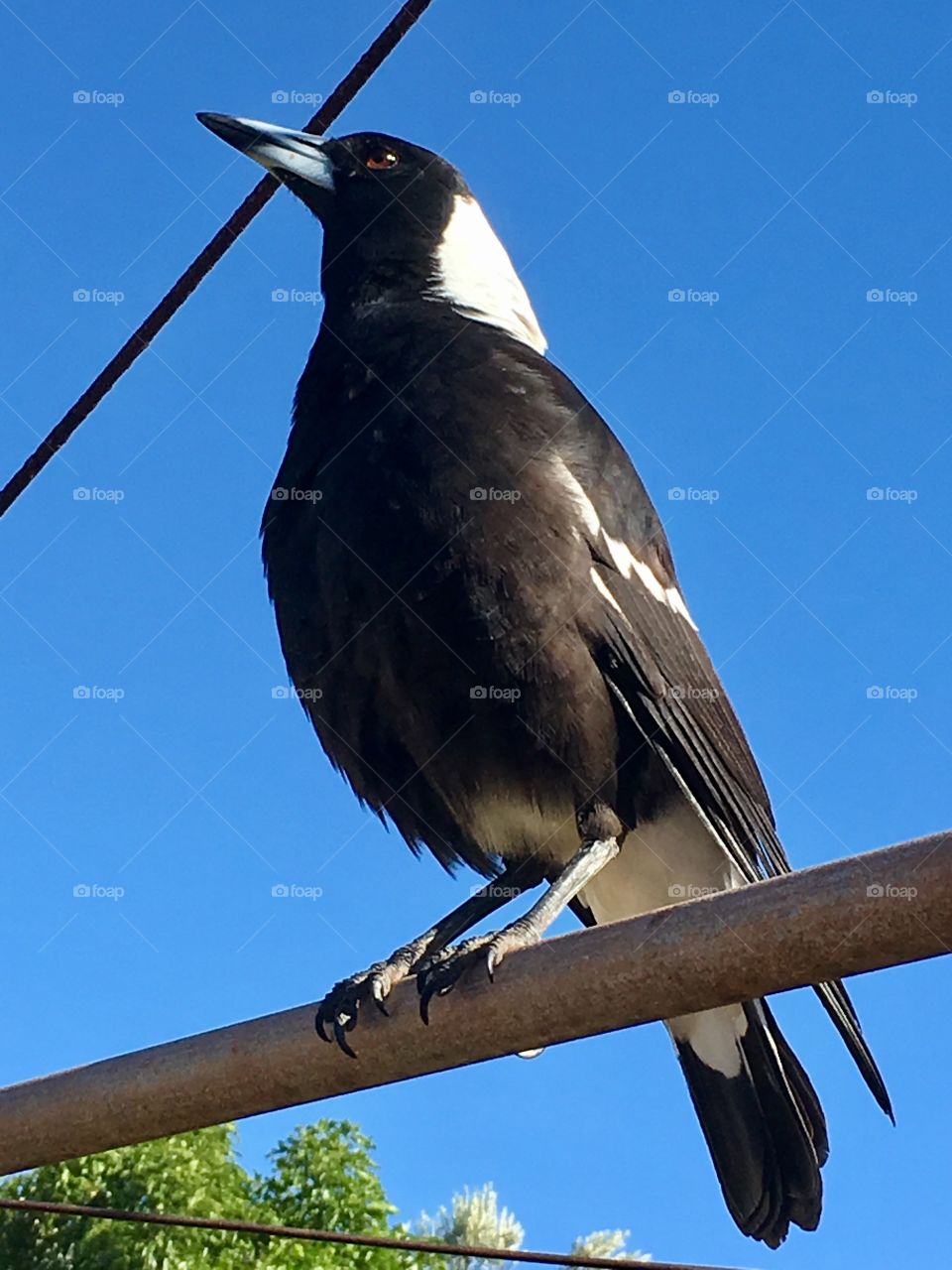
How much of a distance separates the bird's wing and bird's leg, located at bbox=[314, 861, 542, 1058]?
42cm

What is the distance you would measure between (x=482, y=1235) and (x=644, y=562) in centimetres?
878

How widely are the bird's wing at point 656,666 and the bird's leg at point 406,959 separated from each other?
1.37 ft

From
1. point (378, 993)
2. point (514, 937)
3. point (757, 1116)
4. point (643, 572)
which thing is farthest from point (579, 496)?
point (757, 1116)

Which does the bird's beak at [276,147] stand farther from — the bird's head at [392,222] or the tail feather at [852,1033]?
the tail feather at [852,1033]

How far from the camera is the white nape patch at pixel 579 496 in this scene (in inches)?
110

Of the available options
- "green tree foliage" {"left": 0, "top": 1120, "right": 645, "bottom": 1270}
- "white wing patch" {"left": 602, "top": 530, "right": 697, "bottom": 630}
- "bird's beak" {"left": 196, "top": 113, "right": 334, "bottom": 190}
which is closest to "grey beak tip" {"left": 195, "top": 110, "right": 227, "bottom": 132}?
"bird's beak" {"left": 196, "top": 113, "right": 334, "bottom": 190}

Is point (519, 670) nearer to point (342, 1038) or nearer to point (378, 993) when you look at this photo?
point (378, 993)

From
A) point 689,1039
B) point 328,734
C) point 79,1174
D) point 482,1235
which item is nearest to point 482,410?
point 328,734

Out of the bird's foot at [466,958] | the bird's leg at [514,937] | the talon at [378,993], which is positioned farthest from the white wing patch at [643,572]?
the talon at [378,993]

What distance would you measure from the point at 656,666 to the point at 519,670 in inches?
13.0

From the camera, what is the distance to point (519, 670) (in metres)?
2.58

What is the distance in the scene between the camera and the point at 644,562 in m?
3.02

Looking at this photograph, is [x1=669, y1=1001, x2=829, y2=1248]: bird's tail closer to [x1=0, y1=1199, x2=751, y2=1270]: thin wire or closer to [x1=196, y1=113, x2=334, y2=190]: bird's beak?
[x1=0, y1=1199, x2=751, y2=1270]: thin wire

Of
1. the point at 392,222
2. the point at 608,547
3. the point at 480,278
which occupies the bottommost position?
the point at 608,547
